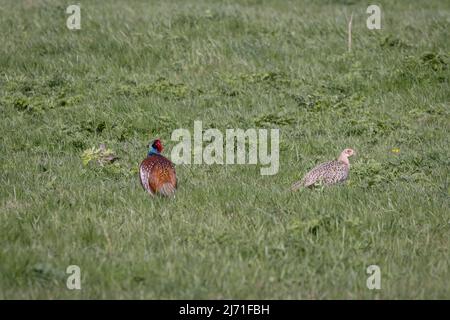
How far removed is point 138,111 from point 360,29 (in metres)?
5.82

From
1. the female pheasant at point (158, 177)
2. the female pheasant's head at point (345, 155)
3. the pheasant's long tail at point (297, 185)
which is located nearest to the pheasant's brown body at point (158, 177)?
the female pheasant at point (158, 177)

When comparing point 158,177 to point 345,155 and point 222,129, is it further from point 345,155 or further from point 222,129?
point 222,129

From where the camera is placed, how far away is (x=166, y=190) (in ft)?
27.3

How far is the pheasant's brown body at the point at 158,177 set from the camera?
828cm

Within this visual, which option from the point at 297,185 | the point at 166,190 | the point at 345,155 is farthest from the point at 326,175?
the point at 166,190

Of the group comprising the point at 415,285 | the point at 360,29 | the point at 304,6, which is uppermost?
the point at 304,6

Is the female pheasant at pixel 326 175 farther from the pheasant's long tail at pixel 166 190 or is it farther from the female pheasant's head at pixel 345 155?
the pheasant's long tail at pixel 166 190

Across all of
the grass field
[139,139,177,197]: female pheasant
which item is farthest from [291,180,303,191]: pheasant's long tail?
[139,139,177,197]: female pheasant

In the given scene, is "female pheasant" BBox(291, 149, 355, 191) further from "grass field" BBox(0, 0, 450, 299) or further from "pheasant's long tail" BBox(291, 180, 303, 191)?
"grass field" BBox(0, 0, 450, 299)

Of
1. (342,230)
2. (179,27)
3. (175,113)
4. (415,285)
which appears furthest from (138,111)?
(415,285)

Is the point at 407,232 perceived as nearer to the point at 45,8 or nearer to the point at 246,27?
the point at 246,27

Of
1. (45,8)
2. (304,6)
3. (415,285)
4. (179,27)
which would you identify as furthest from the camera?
(304,6)

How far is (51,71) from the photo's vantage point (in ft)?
46.5

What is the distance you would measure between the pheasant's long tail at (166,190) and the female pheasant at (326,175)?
4.50 ft
